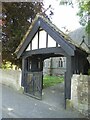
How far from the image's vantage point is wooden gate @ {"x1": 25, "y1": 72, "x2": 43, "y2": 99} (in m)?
13.8

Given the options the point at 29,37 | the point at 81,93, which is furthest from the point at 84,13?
the point at 81,93

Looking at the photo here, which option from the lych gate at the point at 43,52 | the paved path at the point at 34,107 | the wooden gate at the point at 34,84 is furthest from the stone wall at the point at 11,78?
the paved path at the point at 34,107

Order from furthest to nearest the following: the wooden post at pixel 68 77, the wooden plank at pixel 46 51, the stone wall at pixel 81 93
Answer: the wooden plank at pixel 46 51 → the wooden post at pixel 68 77 → the stone wall at pixel 81 93

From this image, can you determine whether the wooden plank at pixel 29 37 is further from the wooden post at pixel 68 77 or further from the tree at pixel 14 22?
the tree at pixel 14 22

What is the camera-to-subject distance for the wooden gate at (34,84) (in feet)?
45.2

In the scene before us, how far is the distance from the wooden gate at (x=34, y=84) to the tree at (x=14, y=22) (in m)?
6.13

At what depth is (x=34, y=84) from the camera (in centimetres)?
1423

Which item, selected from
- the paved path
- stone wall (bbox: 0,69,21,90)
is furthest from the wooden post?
stone wall (bbox: 0,69,21,90)

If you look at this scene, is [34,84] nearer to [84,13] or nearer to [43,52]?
[43,52]

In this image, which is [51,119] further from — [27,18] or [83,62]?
[27,18]

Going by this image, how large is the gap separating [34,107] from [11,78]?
6577 millimetres

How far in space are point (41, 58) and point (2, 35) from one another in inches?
212

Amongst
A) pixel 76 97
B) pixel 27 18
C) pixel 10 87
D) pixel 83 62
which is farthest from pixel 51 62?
pixel 76 97

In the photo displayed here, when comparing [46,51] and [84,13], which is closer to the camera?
[84,13]
